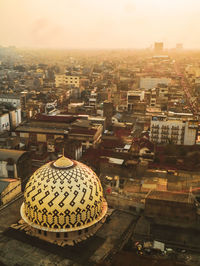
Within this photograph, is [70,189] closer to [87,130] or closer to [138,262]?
[138,262]

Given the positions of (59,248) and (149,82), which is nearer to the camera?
(59,248)

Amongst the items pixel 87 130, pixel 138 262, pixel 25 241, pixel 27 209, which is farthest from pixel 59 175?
pixel 87 130

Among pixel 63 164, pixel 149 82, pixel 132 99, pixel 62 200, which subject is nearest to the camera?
pixel 62 200

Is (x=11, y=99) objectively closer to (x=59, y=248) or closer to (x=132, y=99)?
(x=132, y=99)

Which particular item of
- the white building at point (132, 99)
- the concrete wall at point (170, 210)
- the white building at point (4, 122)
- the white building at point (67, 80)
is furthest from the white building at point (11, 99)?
the concrete wall at point (170, 210)

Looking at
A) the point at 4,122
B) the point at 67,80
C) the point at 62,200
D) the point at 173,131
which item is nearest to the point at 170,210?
the point at 62,200

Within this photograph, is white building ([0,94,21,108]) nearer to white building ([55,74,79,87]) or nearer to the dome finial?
white building ([55,74,79,87])

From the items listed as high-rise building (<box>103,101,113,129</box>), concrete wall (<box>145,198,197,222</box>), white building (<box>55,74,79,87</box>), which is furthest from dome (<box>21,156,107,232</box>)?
white building (<box>55,74,79,87</box>)
